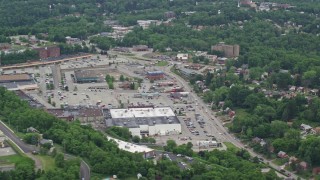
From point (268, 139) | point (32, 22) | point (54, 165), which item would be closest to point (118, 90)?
point (268, 139)

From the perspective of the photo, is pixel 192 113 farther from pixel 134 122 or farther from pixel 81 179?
pixel 81 179

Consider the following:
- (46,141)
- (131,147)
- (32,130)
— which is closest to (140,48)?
(32,130)

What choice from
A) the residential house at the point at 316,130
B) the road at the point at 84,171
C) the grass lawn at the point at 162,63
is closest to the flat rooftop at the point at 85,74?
the grass lawn at the point at 162,63

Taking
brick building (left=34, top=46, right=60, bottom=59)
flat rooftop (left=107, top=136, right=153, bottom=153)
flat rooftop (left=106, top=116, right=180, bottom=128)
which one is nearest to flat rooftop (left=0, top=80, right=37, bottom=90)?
brick building (left=34, top=46, right=60, bottom=59)

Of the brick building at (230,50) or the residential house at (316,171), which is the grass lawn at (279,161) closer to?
the residential house at (316,171)

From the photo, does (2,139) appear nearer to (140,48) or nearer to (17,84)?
(17,84)
